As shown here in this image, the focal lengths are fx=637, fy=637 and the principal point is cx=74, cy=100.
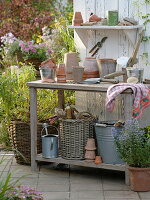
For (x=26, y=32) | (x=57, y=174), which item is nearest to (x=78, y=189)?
(x=57, y=174)

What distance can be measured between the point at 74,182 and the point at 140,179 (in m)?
0.67

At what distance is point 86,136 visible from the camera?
6059 mm

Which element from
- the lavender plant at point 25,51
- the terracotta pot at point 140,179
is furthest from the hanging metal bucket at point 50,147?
the lavender plant at point 25,51

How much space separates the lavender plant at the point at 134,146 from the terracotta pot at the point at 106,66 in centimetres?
74

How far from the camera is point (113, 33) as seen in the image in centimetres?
644

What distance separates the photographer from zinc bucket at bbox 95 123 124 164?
19.3ft

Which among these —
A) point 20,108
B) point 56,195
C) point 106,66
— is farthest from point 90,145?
point 20,108

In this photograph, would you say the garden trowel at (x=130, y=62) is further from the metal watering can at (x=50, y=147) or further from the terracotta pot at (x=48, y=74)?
the metal watering can at (x=50, y=147)

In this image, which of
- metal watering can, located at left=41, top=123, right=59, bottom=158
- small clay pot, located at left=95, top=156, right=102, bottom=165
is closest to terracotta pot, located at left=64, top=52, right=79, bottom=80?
metal watering can, located at left=41, top=123, right=59, bottom=158

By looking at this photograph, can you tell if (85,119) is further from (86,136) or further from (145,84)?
(145,84)

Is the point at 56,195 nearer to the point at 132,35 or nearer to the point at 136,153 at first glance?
the point at 136,153

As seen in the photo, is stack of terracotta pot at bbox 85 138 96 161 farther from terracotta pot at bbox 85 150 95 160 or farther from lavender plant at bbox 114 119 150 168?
lavender plant at bbox 114 119 150 168

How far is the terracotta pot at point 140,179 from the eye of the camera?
5.57m

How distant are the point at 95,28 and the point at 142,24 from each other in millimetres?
462
